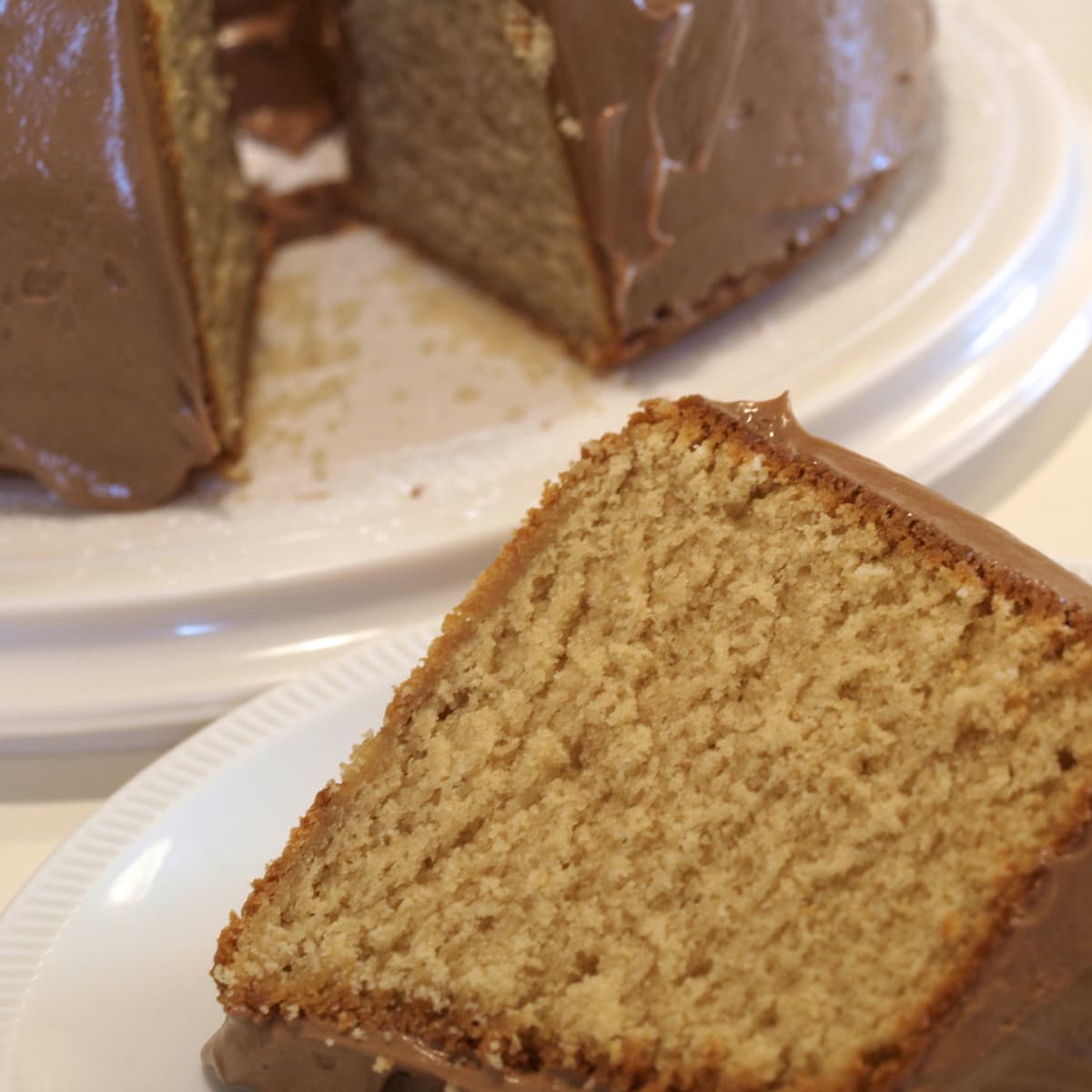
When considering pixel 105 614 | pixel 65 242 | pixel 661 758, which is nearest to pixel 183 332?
pixel 65 242

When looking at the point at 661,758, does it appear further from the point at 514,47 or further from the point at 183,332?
the point at 514,47

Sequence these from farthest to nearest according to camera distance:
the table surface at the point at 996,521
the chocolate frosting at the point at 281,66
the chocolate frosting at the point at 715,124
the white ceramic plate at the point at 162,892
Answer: the chocolate frosting at the point at 281,66, the chocolate frosting at the point at 715,124, the table surface at the point at 996,521, the white ceramic plate at the point at 162,892

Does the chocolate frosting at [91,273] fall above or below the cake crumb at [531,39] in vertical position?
below

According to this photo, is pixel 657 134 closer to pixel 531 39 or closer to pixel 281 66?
pixel 531 39

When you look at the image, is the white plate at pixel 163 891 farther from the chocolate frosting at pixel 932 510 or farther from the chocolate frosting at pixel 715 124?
the chocolate frosting at pixel 715 124

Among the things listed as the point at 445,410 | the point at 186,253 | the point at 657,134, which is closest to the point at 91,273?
the point at 186,253

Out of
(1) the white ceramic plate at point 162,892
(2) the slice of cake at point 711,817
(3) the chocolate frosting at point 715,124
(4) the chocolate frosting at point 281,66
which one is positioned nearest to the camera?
(2) the slice of cake at point 711,817

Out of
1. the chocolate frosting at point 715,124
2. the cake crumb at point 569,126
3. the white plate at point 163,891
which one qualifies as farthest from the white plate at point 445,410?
the cake crumb at point 569,126
